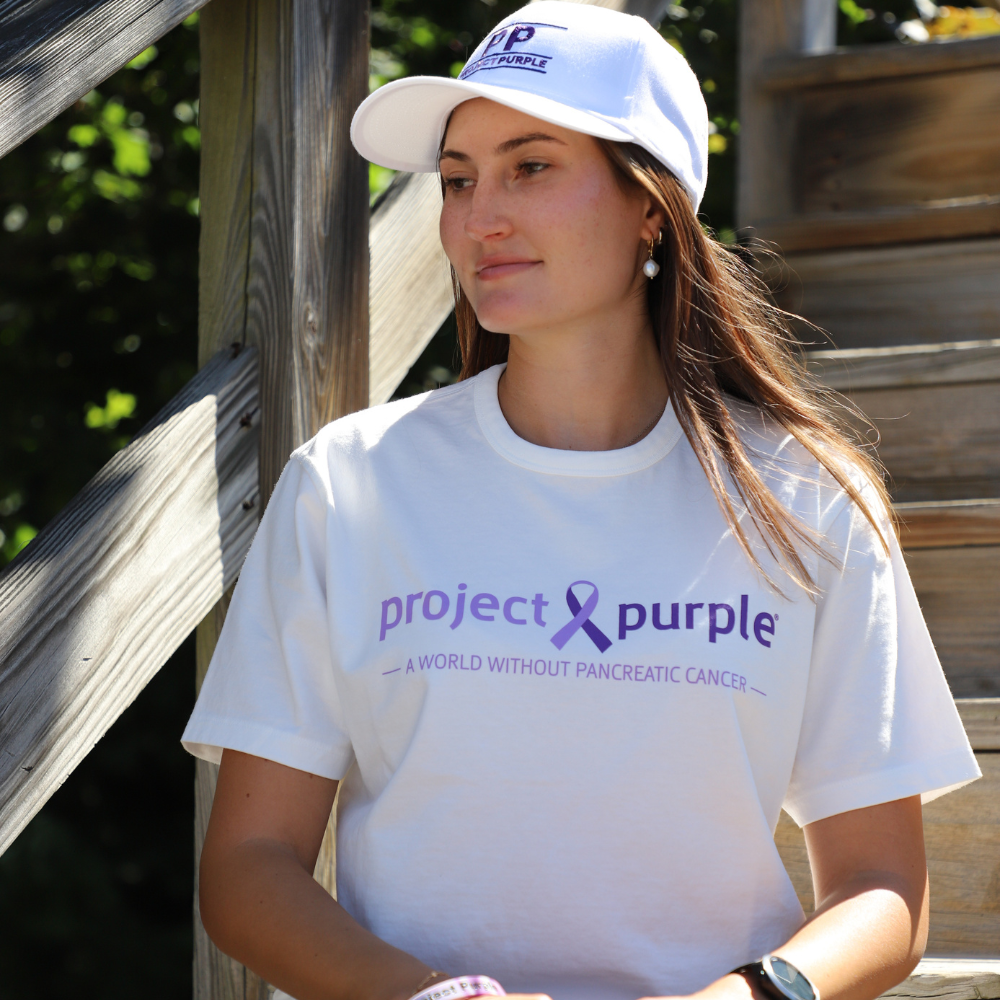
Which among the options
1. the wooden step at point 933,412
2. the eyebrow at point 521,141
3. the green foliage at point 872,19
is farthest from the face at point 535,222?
the green foliage at point 872,19

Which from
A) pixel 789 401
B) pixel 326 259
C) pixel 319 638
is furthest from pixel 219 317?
pixel 789 401

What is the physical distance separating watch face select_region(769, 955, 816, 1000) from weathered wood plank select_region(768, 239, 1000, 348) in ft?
5.36

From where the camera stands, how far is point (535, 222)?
135cm

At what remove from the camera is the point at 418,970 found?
3.66 ft

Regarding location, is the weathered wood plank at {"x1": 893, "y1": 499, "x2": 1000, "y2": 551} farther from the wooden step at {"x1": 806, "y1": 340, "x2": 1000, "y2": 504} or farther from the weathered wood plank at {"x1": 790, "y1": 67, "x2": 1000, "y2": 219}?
the weathered wood plank at {"x1": 790, "y1": 67, "x2": 1000, "y2": 219}

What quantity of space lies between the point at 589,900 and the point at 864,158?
2099mm

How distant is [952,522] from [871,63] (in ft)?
4.18

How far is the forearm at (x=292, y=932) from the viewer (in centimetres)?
112

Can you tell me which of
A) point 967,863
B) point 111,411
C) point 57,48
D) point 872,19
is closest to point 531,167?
point 57,48

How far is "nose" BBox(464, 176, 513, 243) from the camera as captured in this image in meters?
1.36

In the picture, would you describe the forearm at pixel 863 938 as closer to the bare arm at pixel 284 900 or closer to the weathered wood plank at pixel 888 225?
the bare arm at pixel 284 900

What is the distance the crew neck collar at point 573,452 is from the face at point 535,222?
10cm

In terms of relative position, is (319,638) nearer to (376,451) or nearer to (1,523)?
(376,451)

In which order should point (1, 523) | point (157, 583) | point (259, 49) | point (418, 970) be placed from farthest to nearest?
point (1, 523)
point (259, 49)
point (157, 583)
point (418, 970)
